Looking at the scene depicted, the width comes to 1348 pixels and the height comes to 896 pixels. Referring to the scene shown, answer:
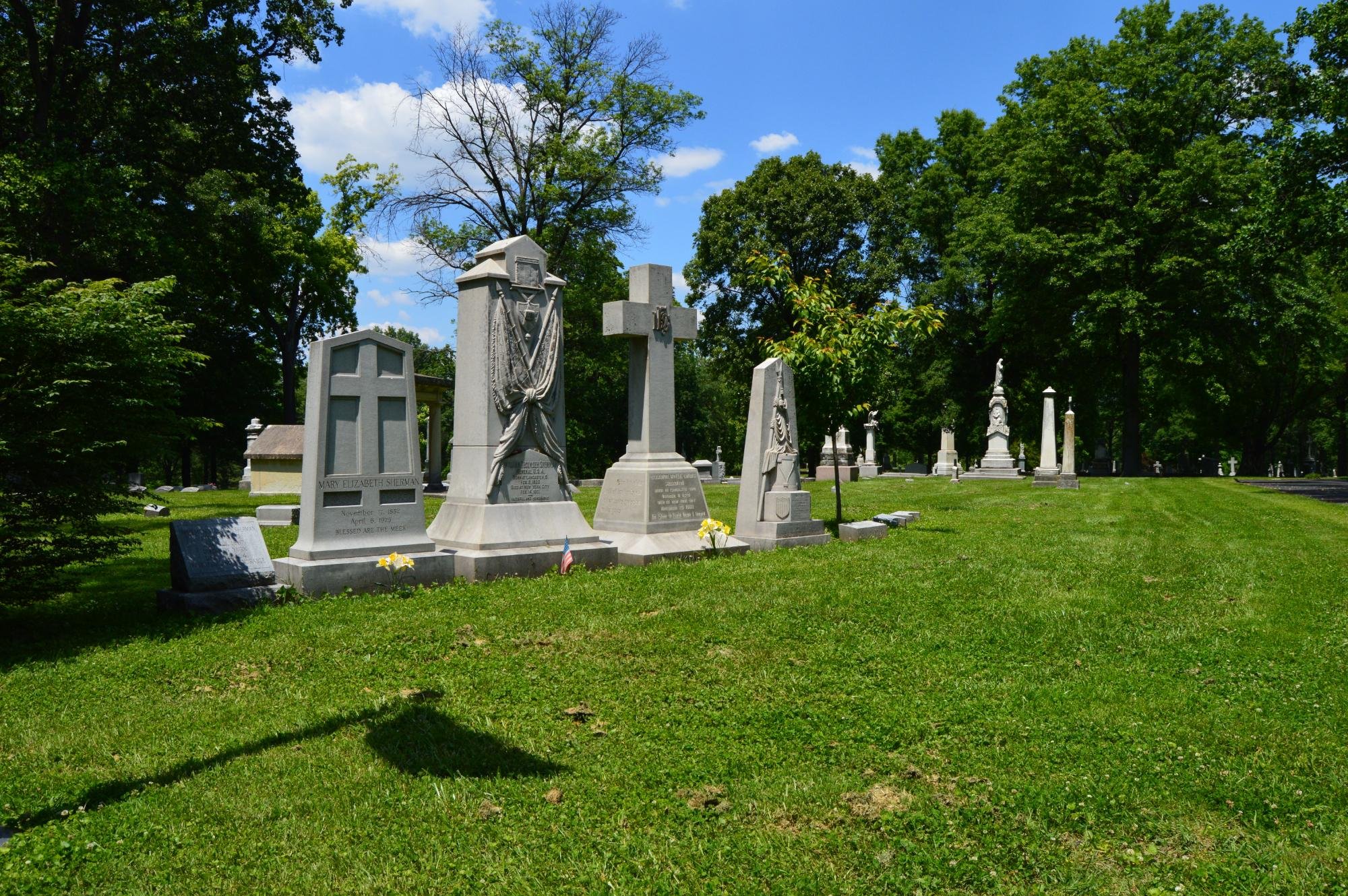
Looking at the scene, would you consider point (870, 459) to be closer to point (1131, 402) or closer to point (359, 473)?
point (1131, 402)

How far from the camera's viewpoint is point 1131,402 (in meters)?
33.0

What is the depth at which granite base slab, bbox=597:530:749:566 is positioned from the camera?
33.3 ft

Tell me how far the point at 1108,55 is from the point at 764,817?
38.1 m

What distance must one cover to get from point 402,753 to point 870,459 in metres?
35.9

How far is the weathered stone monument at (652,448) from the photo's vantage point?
10680 millimetres

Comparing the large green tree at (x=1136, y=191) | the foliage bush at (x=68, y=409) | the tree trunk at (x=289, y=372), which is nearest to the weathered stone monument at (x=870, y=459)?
the large green tree at (x=1136, y=191)

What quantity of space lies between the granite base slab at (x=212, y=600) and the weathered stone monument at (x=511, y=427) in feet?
6.72

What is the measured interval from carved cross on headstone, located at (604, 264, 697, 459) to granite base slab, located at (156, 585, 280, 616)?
480 cm

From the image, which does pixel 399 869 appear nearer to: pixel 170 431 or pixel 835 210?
pixel 170 431

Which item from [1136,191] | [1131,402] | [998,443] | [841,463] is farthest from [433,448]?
[1136,191]

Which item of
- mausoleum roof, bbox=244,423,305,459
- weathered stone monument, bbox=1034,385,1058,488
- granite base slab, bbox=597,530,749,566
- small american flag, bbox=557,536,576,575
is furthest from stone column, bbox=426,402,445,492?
weathered stone monument, bbox=1034,385,1058,488

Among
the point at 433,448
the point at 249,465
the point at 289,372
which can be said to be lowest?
the point at 249,465

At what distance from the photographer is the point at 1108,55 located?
33219mm

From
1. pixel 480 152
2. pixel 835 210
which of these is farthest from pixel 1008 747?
pixel 835 210
